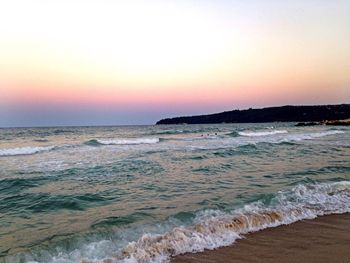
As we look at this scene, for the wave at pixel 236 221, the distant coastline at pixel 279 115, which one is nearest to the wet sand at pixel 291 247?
the wave at pixel 236 221

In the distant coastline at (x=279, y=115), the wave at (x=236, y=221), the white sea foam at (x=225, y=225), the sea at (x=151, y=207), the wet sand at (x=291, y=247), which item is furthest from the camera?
the distant coastline at (x=279, y=115)

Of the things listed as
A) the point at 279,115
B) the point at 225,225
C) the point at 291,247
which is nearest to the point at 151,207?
the point at 225,225

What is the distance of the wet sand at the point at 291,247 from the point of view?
506 centimetres

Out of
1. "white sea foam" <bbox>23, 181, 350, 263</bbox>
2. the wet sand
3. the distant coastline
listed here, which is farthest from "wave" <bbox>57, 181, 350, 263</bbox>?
the distant coastline

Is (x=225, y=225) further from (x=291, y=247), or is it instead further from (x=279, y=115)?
(x=279, y=115)

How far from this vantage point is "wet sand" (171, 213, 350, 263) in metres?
5.06

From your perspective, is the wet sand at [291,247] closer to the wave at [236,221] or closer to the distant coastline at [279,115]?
the wave at [236,221]

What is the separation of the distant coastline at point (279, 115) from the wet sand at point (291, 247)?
10028 cm

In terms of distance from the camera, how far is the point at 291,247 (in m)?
5.52

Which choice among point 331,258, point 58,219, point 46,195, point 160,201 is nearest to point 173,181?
point 160,201

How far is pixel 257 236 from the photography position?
612 centimetres

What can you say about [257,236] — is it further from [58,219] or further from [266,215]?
[58,219]

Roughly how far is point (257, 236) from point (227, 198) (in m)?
2.40

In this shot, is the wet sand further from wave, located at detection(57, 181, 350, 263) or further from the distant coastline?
the distant coastline
